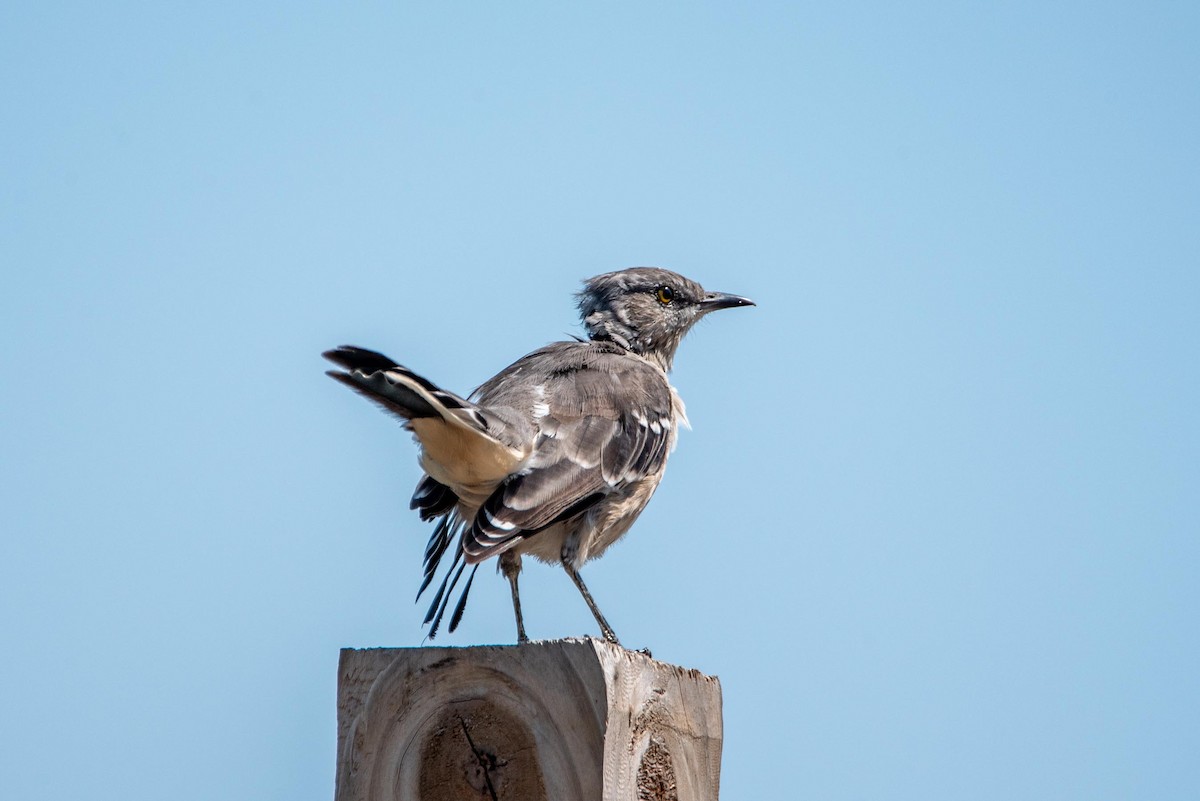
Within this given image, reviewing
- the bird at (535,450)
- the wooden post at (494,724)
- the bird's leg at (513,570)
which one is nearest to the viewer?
the wooden post at (494,724)

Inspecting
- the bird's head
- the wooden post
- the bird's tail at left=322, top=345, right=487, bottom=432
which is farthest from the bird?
the wooden post

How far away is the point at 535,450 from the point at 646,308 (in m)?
2.24

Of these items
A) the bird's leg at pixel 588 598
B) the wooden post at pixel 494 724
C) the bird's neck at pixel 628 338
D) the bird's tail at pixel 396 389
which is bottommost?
the wooden post at pixel 494 724

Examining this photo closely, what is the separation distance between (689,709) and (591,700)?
0.50 metres

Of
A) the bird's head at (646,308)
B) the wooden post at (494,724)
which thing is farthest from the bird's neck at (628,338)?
the wooden post at (494,724)

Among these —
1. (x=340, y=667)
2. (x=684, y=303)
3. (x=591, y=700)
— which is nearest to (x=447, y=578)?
(x=340, y=667)

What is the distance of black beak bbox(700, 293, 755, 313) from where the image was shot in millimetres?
7199

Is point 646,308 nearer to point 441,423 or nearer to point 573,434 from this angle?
point 573,434

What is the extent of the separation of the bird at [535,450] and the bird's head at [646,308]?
328 mm

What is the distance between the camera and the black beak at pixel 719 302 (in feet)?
23.6

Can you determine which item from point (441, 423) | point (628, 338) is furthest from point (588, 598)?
point (628, 338)

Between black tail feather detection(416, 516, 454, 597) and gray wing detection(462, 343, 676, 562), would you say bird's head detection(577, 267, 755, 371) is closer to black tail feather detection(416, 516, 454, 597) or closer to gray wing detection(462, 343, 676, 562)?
gray wing detection(462, 343, 676, 562)

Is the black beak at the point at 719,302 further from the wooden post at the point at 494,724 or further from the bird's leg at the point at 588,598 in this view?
the wooden post at the point at 494,724

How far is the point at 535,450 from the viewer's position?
498cm
